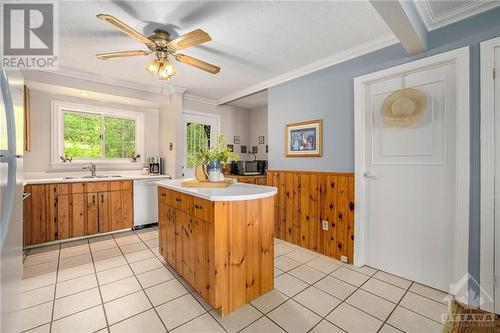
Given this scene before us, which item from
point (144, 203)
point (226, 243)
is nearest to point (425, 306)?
point (226, 243)

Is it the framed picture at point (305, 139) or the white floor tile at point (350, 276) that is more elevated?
the framed picture at point (305, 139)

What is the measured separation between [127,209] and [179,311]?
95.8 inches

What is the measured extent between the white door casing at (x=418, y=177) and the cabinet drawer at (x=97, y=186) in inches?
140

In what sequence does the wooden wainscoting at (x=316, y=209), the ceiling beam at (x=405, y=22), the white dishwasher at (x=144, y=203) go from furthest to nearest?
the white dishwasher at (x=144, y=203)
the wooden wainscoting at (x=316, y=209)
the ceiling beam at (x=405, y=22)

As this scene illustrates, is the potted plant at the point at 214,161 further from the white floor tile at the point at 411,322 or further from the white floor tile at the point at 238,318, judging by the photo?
the white floor tile at the point at 411,322

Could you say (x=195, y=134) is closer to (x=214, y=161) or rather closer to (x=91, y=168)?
(x=91, y=168)

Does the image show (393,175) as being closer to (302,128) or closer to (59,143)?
(302,128)

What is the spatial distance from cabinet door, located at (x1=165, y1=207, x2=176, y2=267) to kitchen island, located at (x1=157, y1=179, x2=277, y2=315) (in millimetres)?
133

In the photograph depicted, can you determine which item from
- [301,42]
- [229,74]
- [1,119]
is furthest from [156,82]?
[1,119]

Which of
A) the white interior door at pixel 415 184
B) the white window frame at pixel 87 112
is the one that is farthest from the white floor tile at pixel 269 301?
the white window frame at pixel 87 112

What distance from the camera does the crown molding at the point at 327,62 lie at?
222cm

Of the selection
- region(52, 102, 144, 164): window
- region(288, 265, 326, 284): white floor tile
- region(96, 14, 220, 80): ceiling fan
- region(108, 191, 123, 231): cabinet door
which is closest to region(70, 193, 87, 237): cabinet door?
region(108, 191, 123, 231): cabinet door

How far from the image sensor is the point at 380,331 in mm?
1530

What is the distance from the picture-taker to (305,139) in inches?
116
